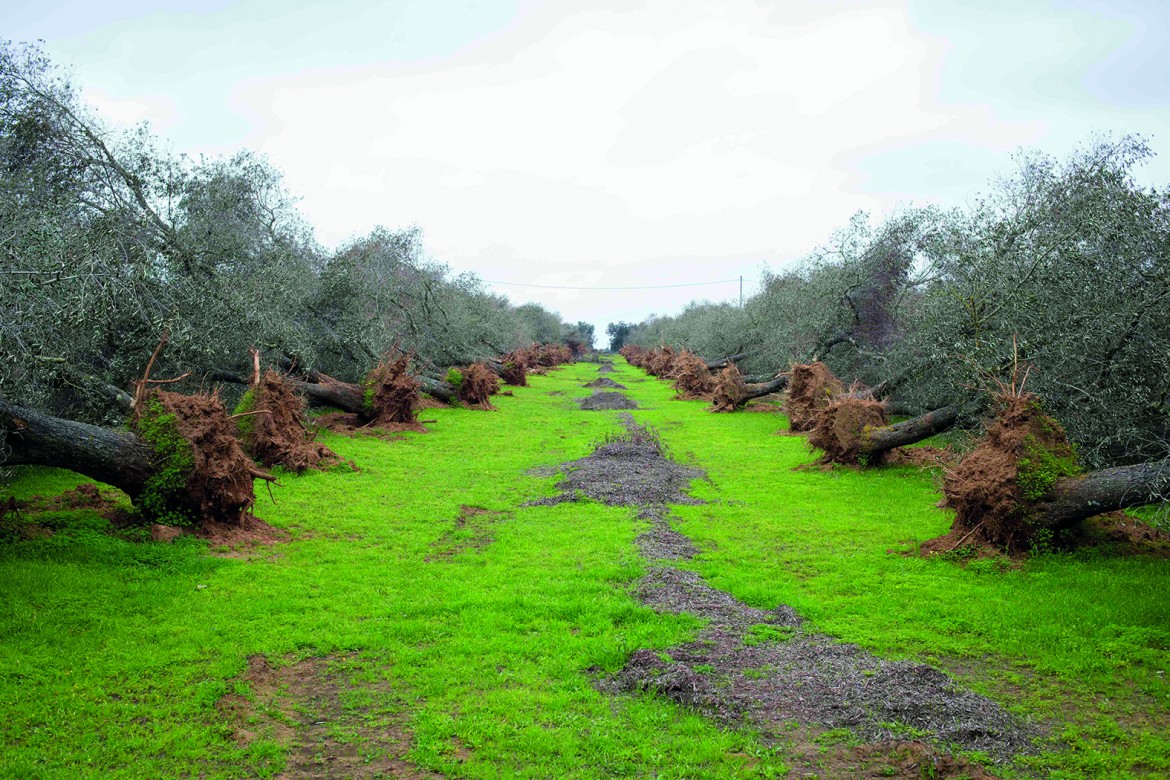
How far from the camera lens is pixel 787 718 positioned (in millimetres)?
5730

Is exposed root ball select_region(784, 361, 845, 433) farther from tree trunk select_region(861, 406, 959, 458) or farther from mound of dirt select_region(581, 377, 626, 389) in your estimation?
mound of dirt select_region(581, 377, 626, 389)

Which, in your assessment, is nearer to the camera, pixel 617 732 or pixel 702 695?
pixel 617 732

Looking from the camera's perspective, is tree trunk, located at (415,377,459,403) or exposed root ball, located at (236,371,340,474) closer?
exposed root ball, located at (236,371,340,474)

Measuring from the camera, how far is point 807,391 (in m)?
23.0

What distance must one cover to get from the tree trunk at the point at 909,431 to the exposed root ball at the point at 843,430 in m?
0.19

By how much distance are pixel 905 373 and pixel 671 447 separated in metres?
6.59

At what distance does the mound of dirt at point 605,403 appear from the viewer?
33.0 metres

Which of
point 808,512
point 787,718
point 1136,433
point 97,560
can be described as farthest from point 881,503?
point 97,560

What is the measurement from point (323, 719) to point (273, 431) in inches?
419

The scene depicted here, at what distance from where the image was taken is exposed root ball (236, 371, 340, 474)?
596 inches

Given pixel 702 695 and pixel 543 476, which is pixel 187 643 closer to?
pixel 702 695

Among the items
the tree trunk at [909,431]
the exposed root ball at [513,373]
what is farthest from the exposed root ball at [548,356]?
the tree trunk at [909,431]

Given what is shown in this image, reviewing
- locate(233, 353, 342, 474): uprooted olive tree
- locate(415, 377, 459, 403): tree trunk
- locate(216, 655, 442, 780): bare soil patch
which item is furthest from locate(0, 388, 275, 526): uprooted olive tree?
locate(415, 377, 459, 403): tree trunk

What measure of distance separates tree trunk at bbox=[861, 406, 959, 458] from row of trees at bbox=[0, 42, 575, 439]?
45.7 ft
